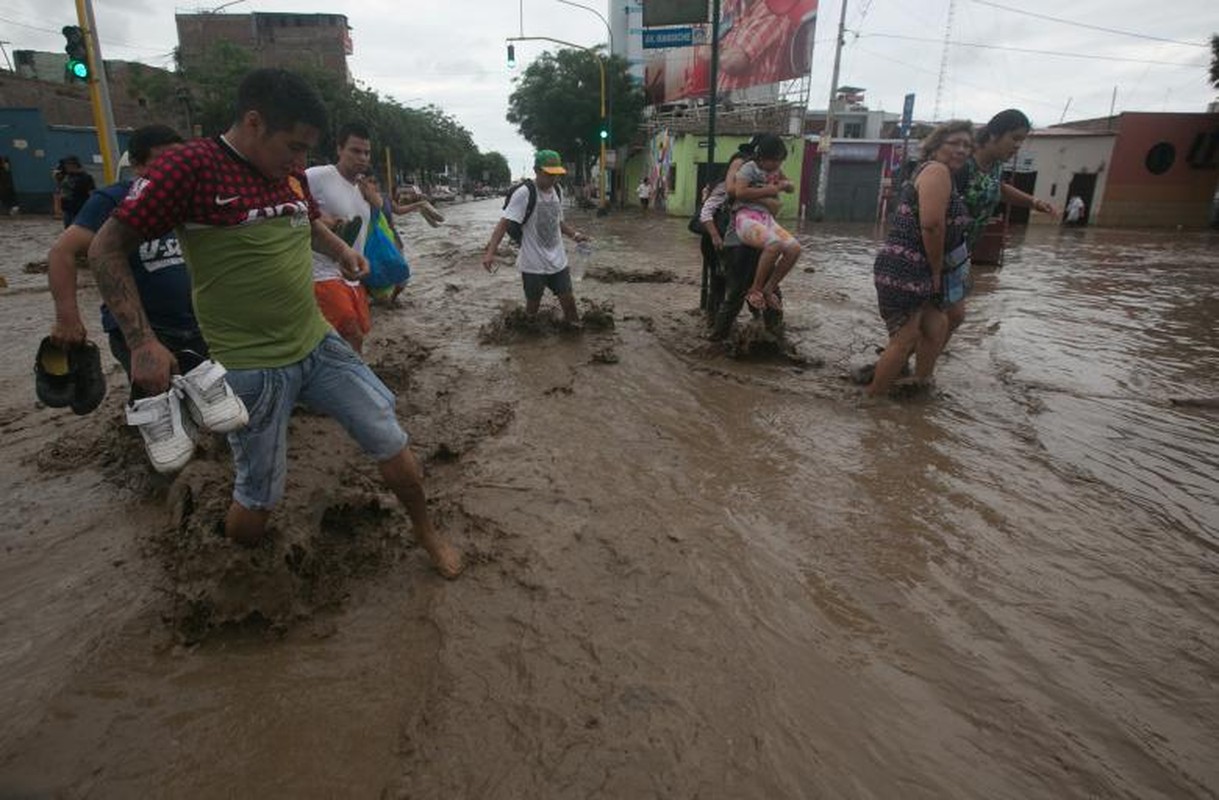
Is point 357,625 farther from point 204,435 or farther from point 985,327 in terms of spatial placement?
point 985,327

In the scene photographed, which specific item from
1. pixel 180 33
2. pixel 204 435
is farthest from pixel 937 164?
pixel 180 33

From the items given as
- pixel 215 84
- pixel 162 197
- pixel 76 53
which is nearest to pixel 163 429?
pixel 162 197

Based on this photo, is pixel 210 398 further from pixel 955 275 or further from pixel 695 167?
pixel 695 167

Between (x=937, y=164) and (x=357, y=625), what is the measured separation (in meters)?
4.29

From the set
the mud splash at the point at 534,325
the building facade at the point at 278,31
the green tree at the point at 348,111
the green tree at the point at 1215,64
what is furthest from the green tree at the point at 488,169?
the mud splash at the point at 534,325

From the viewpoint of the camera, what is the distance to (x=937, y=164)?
4.43m

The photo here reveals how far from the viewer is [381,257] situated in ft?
16.5

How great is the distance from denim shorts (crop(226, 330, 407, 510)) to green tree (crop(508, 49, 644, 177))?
33.7 m

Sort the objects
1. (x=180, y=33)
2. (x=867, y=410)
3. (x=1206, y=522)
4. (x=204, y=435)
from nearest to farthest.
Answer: (x=1206, y=522)
(x=204, y=435)
(x=867, y=410)
(x=180, y=33)

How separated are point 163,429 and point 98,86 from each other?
12.0 meters

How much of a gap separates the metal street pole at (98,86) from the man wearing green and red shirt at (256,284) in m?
10.4

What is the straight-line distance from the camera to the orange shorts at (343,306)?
409cm

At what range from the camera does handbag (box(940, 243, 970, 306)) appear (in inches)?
185

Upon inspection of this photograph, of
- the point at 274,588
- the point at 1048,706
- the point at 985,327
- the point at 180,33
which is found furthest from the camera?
the point at 180,33
